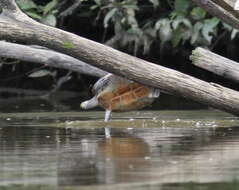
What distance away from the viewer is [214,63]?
330 inches

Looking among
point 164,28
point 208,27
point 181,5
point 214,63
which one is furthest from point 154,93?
point 181,5

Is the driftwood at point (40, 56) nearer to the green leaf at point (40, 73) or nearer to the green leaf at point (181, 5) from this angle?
the green leaf at point (181, 5)

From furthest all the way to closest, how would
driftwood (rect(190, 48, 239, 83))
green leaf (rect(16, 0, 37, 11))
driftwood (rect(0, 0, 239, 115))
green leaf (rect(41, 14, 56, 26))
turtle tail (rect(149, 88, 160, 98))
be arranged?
green leaf (rect(41, 14, 56, 26))
green leaf (rect(16, 0, 37, 11))
turtle tail (rect(149, 88, 160, 98))
driftwood (rect(190, 48, 239, 83))
driftwood (rect(0, 0, 239, 115))

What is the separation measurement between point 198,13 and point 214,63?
387 centimetres

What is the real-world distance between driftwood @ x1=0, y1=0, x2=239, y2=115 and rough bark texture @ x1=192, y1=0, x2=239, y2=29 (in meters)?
0.64

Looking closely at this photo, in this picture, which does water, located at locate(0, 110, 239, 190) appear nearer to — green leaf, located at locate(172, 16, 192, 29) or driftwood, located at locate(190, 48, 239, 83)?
driftwood, located at locate(190, 48, 239, 83)

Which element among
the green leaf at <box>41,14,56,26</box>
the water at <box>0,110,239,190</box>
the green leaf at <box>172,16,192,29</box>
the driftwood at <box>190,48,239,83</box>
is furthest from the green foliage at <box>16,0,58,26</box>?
the driftwood at <box>190,48,239,83</box>

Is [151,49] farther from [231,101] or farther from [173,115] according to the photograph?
[231,101]

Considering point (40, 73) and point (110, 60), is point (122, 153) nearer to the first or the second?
point (110, 60)

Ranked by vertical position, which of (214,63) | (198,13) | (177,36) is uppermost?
(198,13)

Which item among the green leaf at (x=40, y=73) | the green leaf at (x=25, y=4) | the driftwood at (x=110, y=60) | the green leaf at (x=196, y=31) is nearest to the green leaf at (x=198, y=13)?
the green leaf at (x=196, y=31)

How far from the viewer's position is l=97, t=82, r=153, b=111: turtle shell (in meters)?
8.89

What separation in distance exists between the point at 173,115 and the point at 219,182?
4.79 meters

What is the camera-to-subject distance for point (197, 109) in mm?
10977
